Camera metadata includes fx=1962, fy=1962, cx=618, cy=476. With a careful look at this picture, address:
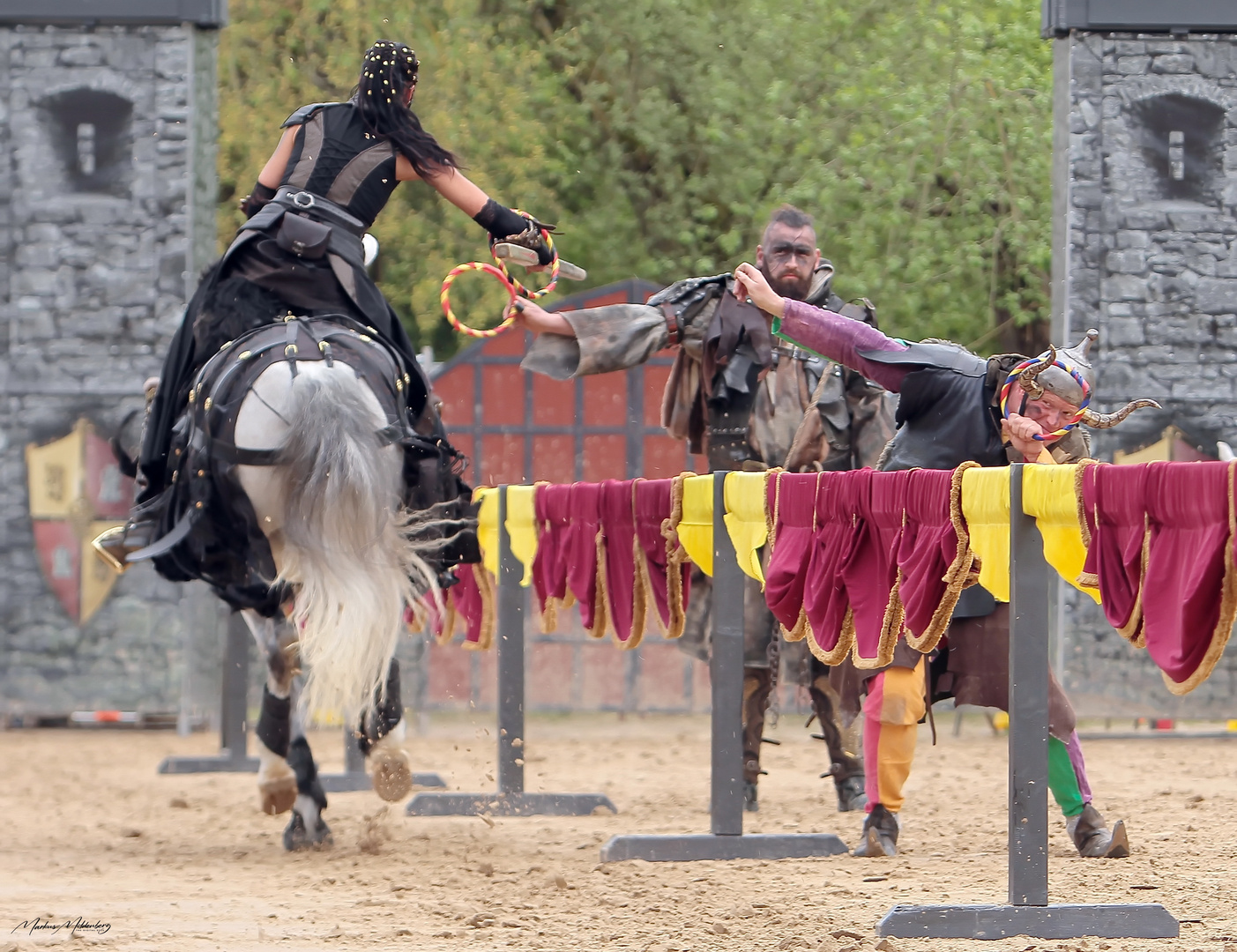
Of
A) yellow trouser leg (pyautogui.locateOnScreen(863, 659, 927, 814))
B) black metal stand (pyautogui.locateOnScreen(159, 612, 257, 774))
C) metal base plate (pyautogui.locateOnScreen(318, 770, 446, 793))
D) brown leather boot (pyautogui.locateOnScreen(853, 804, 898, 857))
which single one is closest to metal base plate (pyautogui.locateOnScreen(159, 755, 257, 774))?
black metal stand (pyautogui.locateOnScreen(159, 612, 257, 774))

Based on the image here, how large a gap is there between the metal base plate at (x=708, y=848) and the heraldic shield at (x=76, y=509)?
7.10 meters

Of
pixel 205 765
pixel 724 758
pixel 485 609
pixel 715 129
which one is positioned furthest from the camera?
pixel 715 129

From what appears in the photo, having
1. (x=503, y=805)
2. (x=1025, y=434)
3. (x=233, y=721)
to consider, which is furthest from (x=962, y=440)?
(x=233, y=721)

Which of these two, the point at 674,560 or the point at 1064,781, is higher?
the point at 674,560

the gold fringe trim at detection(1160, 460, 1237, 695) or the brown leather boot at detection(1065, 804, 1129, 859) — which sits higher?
the gold fringe trim at detection(1160, 460, 1237, 695)

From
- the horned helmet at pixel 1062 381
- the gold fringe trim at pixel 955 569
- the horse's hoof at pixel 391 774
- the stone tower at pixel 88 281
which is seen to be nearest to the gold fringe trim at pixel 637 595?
the horse's hoof at pixel 391 774

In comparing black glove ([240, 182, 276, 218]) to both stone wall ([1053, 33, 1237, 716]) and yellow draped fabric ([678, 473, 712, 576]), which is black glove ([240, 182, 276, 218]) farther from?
A: stone wall ([1053, 33, 1237, 716])

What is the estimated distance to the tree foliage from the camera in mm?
16562

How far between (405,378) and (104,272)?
22.0 ft

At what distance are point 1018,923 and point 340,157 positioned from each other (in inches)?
136

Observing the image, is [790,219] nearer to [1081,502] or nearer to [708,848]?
[708,848]

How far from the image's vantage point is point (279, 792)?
A: 21.7 feet

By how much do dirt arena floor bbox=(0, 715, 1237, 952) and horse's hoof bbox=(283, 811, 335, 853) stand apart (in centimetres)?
7

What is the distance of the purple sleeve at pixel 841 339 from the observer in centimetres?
537
